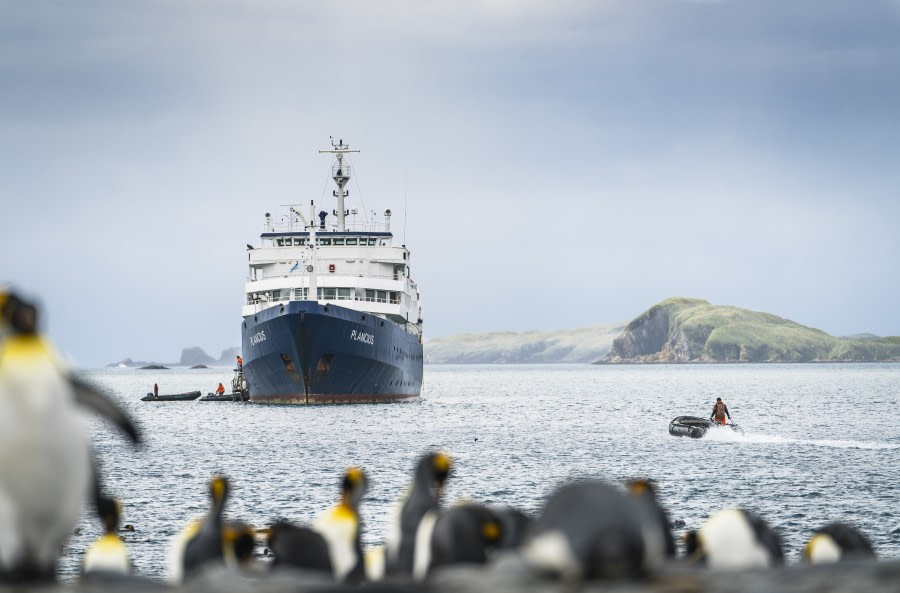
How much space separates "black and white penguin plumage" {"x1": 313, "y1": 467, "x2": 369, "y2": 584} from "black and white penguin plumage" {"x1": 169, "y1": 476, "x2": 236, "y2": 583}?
777 mm

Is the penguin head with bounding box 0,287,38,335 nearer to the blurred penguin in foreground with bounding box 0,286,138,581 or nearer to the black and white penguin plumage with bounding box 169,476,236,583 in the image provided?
the blurred penguin in foreground with bounding box 0,286,138,581

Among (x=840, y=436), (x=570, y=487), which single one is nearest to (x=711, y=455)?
(x=840, y=436)

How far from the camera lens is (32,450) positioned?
6.35 m

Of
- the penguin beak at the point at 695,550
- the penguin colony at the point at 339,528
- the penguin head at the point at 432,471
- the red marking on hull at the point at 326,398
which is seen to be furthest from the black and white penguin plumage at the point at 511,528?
the red marking on hull at the point at 326,398

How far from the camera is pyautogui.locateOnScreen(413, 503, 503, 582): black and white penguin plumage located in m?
7.58

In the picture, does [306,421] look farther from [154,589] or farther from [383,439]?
[154,589]

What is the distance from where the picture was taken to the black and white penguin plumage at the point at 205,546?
8.47 m

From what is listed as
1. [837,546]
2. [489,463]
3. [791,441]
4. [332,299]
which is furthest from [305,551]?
[332,299]

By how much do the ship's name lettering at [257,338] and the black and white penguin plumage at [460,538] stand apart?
154 ft

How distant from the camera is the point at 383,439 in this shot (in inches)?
1575

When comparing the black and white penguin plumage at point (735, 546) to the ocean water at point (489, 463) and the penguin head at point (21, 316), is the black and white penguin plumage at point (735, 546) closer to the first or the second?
the ocean water at point (489, 463)

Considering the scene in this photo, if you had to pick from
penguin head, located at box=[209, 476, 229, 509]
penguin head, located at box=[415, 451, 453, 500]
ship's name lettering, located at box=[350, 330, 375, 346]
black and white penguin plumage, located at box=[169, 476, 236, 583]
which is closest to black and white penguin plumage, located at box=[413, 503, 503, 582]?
penguin head, located at box=[415, 451, 453, 500]

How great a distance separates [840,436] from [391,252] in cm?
2756

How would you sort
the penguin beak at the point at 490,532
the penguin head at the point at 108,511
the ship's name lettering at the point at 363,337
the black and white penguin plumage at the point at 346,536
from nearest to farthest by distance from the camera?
the penguin beak at the point at 490,532 < the black and white penguin plumage at the point at 346,536 < the penguin head at the point at 108,511 < the ship's name lettering at the point at 363,337
